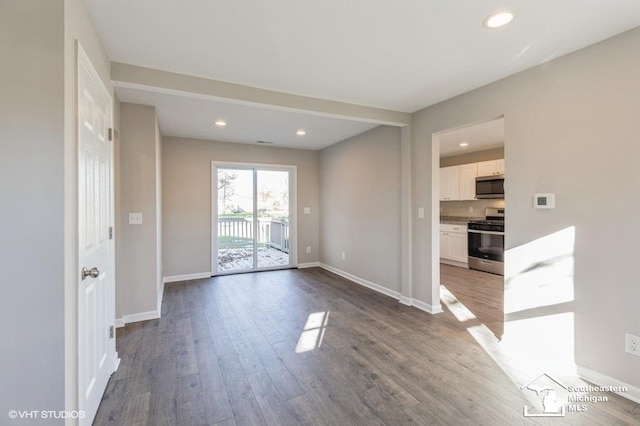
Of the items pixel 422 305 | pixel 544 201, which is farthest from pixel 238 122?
pixel 544 201

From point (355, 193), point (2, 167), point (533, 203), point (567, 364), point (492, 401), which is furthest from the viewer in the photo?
point (355, 193)

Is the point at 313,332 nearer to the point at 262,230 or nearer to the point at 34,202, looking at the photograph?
the point at 34,202

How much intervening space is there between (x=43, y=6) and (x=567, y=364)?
3.89 metres

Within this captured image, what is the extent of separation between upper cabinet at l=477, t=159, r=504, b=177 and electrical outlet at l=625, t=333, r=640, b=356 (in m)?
4.13

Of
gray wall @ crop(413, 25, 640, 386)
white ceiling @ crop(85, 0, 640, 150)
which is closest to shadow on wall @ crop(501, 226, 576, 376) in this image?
gray wall @ crop(413, 25, 640, 386)

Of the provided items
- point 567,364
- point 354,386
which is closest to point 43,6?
point 354,386

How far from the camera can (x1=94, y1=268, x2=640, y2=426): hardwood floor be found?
1.80m

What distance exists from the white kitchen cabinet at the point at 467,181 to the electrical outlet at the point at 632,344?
4326mm

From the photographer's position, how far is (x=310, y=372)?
2266 millimetres

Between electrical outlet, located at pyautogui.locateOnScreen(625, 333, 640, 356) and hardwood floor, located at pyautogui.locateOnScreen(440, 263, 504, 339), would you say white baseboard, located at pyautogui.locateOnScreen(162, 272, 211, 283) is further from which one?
electrical outlet, located at pyautogui.locateOnScreen(625, 333, 640, 356)

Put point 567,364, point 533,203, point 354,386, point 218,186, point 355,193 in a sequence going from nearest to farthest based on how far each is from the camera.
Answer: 1. point 354,386
2. point 567,364
3. point 533,203
4. point 355,193
5. point 218,186

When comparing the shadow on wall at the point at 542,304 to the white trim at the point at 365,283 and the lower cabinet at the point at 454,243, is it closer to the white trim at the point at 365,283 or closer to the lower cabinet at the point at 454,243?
the white trim at the point at 365,283

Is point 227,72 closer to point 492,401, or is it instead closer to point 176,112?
point 176,112

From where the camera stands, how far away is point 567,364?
223 cm
